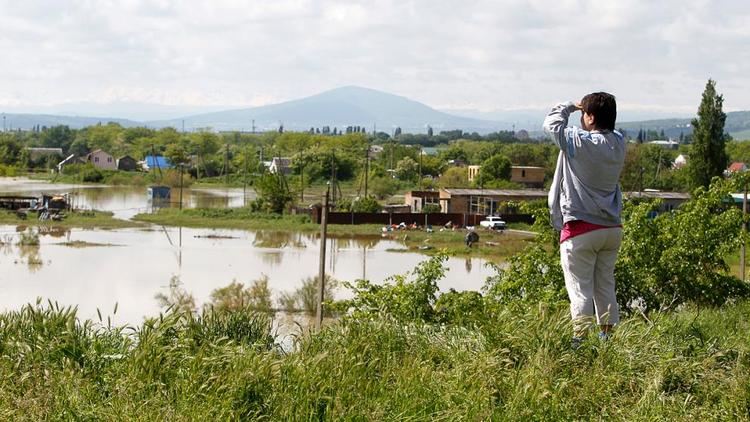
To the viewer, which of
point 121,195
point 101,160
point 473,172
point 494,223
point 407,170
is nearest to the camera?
point 494,223

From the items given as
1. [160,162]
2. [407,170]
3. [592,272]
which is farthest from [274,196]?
[160,162]

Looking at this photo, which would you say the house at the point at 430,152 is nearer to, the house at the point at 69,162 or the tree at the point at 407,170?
the tree at the point at 407,170

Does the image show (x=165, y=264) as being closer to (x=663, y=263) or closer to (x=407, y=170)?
(x=663, y=263)

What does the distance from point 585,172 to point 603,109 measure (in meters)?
0.34

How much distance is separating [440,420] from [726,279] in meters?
6.30

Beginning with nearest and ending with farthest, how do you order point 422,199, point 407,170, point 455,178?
point 422,199 < point 455,178 < point 407,170

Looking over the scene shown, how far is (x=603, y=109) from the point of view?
4887 millimetres

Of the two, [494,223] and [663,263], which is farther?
[494,223]

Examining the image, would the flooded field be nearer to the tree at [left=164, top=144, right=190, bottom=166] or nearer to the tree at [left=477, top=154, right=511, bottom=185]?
the tree at [left=477, top=154, right=511, bottom=185]

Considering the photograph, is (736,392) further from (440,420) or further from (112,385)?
(112,385)

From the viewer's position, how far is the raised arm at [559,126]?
473 cm

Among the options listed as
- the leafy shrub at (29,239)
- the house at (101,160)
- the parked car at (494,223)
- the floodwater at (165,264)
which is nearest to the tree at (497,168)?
the parked car at (494,223)

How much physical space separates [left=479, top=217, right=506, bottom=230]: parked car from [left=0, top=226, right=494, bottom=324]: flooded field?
681cm

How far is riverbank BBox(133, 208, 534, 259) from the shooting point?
1294 inches
